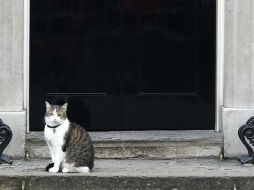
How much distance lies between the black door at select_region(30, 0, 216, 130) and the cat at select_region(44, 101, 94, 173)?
4.68 ft

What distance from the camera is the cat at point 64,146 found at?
873cm

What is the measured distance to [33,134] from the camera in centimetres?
999

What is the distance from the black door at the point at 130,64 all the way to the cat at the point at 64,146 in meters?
1.43

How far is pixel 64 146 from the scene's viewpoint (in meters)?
8.75

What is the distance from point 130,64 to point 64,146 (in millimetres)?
1918

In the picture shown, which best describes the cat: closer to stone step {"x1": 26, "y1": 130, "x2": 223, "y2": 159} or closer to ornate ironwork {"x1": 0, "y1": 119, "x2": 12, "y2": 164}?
ornate ironwork {"x1": 0, "y1": 119, "x2": 12, "y2": 164}

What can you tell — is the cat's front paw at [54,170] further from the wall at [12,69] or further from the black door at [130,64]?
the black door at [130,64]

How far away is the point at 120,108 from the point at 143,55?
0.70 meters

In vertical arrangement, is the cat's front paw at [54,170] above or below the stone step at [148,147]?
below

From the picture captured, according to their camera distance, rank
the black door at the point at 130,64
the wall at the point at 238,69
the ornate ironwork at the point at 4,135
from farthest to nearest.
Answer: the black door at the point at 130,64, the wall at the point at 238,69, the ornate ironwork at the point at 4,135

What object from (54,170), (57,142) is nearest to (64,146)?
(57,142)

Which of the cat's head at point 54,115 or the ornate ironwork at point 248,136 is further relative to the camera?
the ornate ironwork at point 248,136

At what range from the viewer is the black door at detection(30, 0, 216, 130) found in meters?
10.2

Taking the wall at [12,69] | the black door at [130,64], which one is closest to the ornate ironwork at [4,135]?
the wall at [12,69]
